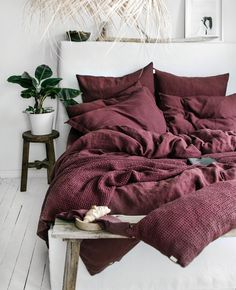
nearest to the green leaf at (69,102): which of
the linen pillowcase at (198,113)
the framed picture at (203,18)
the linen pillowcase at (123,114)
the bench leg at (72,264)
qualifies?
the linen pillowcase at (123,114)

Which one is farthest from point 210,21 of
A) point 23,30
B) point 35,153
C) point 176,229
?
point 176,229

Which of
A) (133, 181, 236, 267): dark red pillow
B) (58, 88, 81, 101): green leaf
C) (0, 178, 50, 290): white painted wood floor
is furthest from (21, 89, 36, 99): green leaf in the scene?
(133, 181, 236, 267): dark red pillow

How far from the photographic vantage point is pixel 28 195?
355 cm

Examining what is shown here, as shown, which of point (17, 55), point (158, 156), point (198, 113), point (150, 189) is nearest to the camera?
point (150, 189)

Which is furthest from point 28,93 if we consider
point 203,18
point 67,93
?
point 203,18

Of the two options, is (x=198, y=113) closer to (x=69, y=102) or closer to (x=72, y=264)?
(x=69, y=102)

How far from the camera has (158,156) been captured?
102 inches

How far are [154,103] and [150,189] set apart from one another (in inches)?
60.0

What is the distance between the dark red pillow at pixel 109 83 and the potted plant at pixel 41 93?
11 centimetres

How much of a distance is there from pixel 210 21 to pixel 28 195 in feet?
7.61

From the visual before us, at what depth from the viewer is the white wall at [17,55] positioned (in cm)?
372

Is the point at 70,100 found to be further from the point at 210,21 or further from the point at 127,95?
the point at 210,21

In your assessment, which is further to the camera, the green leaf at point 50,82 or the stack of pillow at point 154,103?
the green leaf at point 50,82

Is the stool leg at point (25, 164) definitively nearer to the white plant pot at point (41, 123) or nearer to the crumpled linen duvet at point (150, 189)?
the white plant pot at point (41, 123)
